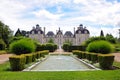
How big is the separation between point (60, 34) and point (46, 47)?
5381cm

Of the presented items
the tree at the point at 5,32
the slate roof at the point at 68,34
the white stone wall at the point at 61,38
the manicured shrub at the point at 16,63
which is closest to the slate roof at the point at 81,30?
the white stone wall at the point at 61,38

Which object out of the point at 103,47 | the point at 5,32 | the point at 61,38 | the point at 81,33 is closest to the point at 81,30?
the point at 81,33

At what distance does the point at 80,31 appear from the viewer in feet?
334

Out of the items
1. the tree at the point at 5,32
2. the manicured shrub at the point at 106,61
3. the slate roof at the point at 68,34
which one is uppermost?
the slate roof at the point at 68,34

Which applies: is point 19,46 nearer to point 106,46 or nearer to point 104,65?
point 106,46

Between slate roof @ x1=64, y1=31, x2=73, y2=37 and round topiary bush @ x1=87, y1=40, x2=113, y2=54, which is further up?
slate roof @ x1=64, y1=31, x2=73, y2=37

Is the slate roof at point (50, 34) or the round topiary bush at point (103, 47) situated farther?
the slate roof at point (50, 34)

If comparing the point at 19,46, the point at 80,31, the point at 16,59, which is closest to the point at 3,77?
the point at 16,59

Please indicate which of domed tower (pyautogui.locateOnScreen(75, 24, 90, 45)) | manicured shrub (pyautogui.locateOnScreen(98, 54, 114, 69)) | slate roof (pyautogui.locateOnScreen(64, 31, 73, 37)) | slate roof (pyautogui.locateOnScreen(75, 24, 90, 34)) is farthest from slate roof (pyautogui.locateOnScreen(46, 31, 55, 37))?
manicured shrub (pyautogui.locateOnScreen(98, 54, 114, 69))

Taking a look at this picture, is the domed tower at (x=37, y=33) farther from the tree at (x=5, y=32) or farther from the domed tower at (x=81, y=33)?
the tree at (x=5, y=32)

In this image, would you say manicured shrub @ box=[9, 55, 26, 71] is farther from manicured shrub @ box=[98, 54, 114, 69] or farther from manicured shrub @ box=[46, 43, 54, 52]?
manicured shrub @ box=[46, 43, 54, 52]

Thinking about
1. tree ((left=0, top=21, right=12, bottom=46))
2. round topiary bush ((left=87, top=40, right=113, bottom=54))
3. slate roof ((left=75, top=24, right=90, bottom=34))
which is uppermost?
slate roof ((left=75, top=24, right=90, bottom=34))

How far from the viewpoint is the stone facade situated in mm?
102775

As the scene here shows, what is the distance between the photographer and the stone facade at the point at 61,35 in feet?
337
